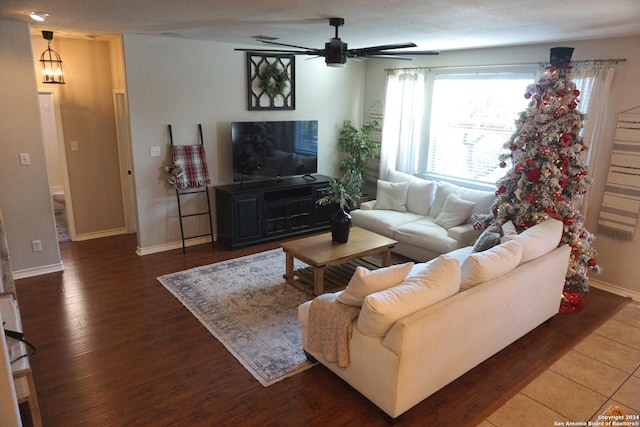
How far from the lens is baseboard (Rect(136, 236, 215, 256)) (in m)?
5.26

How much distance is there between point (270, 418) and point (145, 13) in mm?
3116

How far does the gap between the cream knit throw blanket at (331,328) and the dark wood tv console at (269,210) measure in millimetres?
2671

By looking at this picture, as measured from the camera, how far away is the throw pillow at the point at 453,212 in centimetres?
498

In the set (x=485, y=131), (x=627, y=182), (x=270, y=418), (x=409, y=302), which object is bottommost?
(x=270, y=418)

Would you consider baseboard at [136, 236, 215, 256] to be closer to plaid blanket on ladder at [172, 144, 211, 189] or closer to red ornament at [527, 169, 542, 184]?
plaid blanket on ladder at [172, 144, 211, 189]

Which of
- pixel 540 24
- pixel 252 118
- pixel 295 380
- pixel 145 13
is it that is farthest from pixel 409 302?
pixel 252 118

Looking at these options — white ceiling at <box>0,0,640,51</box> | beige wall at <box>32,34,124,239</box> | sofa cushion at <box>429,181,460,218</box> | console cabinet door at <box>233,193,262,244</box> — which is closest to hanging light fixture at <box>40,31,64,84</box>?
beige wall at <box>32,34,124,239</box>

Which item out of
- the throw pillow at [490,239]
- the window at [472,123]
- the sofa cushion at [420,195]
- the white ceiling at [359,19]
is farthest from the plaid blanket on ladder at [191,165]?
the throw pillow at [490,239]

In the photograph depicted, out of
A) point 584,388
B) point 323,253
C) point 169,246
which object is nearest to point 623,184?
point 584,388

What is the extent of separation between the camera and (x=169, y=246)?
5.44 meters

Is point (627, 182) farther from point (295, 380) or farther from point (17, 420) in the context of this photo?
point (17, 420)

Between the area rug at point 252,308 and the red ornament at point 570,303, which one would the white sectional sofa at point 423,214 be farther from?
the area rug at point 252,308

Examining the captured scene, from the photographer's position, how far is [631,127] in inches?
161

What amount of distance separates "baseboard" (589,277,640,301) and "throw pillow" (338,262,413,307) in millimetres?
2969
